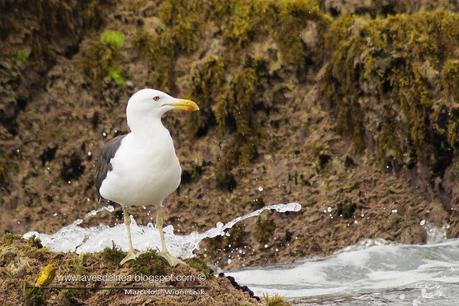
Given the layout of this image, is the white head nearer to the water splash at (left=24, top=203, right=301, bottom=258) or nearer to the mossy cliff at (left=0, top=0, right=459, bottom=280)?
the water splash at (left=24, top=203, right=301, bottom=258)

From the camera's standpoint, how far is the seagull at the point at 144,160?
7.04 meters

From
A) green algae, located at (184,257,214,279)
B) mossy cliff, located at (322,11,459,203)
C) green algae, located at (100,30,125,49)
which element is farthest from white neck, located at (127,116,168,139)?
green algae, located at (100,30,125,49)

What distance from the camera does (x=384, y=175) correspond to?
35.8 ft

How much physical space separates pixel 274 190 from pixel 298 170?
0.33 meters

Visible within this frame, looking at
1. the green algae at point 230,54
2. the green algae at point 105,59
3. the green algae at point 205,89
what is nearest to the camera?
the green algae at point 230,54

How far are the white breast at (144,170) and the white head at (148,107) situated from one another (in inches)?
4.4

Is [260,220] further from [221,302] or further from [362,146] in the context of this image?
[221,302]

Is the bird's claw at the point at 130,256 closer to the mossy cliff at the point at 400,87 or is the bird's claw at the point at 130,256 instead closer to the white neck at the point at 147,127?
the white neck at the point at 147,127

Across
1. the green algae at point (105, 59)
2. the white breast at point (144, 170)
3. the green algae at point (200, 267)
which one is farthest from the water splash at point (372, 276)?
the green algae at point (105, 59)

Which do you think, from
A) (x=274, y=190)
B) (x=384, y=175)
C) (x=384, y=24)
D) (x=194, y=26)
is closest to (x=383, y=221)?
(x=384, y=175)

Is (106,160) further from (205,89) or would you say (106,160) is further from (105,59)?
(105,59)

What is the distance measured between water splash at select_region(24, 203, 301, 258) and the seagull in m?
1.32

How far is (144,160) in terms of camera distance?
23.1ft

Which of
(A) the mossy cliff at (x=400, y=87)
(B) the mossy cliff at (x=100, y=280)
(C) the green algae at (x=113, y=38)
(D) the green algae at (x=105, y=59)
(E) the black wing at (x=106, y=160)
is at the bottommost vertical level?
(B) the mossy cliff at (x=100, y=280)
